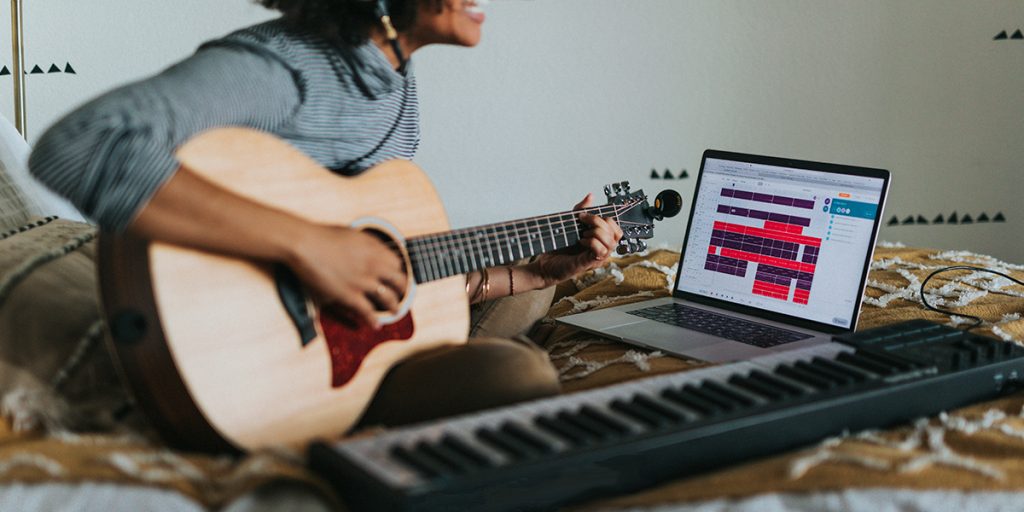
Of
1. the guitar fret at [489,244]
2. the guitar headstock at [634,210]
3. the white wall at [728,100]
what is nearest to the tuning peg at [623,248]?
the guitar headstock at [634,210]

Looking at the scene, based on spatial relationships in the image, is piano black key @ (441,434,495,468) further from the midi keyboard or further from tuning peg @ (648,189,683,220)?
tuning peg @ (648,189,683,220)

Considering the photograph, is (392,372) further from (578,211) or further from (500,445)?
(578,211)

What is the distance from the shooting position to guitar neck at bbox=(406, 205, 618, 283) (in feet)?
3.68

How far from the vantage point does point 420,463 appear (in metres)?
0.72

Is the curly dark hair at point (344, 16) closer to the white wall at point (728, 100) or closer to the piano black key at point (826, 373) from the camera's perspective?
the piano black key at point (826, 373)

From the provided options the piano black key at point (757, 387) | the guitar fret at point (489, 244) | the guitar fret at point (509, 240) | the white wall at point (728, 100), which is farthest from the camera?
the white wall at point (728, 100)

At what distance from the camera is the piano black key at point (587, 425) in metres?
0.80

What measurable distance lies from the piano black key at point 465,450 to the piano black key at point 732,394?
0.30 m

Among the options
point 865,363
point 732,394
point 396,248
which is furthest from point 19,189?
point 865,363

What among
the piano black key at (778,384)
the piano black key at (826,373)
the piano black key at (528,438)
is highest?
the piano black key at (826,373)

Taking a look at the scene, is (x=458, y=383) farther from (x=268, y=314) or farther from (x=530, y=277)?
(x=530, y=277)

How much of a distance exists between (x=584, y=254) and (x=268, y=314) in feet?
2.11

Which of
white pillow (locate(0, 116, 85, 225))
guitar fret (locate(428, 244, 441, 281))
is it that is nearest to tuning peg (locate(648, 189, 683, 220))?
guitar fret (locate(428, 244, 441, 281))

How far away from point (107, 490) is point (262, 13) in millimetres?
1988
